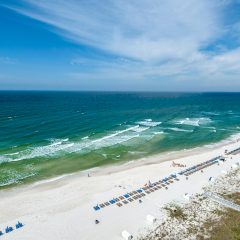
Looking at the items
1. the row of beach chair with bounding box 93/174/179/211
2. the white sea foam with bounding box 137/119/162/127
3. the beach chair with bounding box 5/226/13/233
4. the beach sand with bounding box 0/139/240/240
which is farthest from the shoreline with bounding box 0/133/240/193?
the white sea foam with bounding box 137/119/162/127

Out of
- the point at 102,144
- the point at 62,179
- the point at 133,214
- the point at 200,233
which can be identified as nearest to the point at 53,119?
the point at 102,144

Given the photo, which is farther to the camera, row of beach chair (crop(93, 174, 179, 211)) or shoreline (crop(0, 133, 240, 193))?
shoreline (crop(0, 133, 240, 193))

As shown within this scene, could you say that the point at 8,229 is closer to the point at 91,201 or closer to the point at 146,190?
the point at 91,201

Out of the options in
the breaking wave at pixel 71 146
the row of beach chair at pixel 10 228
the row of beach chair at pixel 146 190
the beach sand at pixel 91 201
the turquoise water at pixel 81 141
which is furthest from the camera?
the breaking wave at pixel 71 146

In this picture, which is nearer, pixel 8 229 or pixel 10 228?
pixel 8 229

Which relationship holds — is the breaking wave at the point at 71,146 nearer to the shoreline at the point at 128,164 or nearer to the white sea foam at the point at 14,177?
the white sea foam at the point at 14,177

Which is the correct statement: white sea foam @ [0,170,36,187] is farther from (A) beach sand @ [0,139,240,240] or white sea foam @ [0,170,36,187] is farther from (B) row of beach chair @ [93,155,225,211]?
(B) row of beach chair @ [93,155,225,211]

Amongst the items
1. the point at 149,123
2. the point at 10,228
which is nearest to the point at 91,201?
the point at 10,228

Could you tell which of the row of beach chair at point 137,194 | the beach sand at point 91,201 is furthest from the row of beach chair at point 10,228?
the row of beach chair at point 137,194
